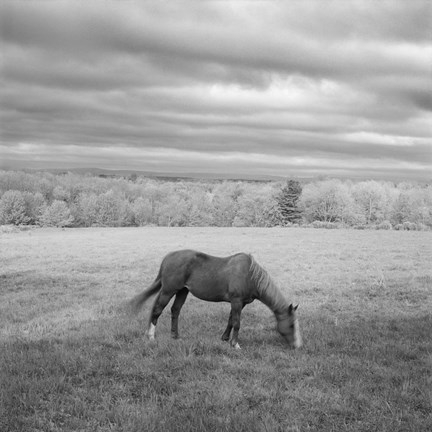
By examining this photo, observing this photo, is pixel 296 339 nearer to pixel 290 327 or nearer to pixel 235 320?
pixel 290 327

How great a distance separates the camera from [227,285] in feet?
29.8

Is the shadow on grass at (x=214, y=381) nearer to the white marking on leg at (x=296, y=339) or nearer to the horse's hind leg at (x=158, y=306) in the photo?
the white marking on leg at (x=296, y=339)

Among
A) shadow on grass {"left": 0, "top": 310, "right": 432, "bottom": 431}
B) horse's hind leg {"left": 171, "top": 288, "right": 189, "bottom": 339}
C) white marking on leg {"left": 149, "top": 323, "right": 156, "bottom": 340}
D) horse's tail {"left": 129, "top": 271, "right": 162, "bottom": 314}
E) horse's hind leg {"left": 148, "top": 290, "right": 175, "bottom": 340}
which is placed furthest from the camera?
horse's tail {"left": 129, "top": 271, "right": 162, "bottom": 314}

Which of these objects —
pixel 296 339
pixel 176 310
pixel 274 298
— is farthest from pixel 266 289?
pixel 176 310

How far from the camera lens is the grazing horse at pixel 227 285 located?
9000mm

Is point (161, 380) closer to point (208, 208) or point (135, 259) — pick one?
point (135, 259)

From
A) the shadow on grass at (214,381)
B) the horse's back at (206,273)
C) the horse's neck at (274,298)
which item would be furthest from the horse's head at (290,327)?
the horse's back at (206,273)

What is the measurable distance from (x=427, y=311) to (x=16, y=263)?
69.3 feet

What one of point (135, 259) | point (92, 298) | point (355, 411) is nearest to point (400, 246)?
point (135, 259)

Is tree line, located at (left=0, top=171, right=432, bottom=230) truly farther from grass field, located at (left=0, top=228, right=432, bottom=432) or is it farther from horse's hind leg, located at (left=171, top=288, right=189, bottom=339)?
horse's hind leg, located at (left=171, top=288, right=189, bottom=339)

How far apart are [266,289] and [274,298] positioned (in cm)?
28

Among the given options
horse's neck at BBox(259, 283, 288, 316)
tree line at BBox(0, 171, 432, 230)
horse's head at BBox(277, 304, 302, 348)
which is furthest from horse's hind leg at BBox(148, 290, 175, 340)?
tree line at BBox(0, 171, 432, 230)

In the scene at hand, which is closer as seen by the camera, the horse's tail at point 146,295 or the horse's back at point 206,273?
the horse's back at point 206,273

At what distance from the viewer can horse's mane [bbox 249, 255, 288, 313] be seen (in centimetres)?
913
